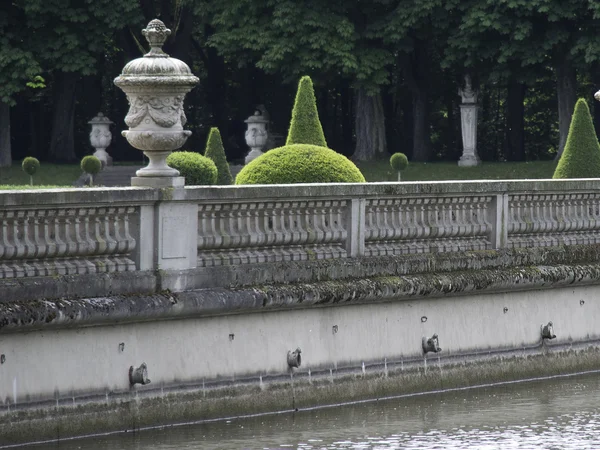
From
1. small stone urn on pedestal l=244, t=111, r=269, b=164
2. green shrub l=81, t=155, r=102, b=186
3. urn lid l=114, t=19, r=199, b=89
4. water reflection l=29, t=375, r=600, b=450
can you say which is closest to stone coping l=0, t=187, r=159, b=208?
urn lid l=114, t=19, r=199, b=89

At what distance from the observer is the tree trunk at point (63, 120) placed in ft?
158

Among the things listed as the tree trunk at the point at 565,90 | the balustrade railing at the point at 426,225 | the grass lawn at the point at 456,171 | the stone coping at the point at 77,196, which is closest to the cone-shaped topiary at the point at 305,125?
the balustrade railing at the point at 426,225

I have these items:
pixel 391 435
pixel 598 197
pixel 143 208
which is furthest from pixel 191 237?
pixel 598 197

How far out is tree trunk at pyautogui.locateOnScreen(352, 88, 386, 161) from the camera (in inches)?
1900

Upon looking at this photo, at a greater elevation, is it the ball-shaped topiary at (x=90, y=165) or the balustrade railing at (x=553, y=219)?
the ball-shaped topiary at (x=90, y=165)

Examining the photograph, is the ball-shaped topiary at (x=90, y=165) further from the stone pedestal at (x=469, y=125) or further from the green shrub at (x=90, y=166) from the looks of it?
the stone pedestal at (x=469, y=125)

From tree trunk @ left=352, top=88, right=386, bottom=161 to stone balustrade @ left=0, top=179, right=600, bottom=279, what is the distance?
106ft

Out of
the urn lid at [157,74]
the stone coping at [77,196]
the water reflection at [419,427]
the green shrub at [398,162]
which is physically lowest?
the water reflection at [419,427]

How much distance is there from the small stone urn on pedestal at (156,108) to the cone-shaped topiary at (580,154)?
8784mm

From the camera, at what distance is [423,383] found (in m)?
14.2

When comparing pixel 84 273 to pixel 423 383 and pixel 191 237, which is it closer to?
pixel 191 237

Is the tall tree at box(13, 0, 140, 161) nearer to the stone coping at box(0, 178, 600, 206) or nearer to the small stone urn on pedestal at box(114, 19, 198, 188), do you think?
the stone coping at box(0, 178, 600, 206)

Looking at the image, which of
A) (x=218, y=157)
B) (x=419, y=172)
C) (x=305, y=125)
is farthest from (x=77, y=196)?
(x=419, y=172)

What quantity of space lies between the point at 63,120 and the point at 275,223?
118ft
